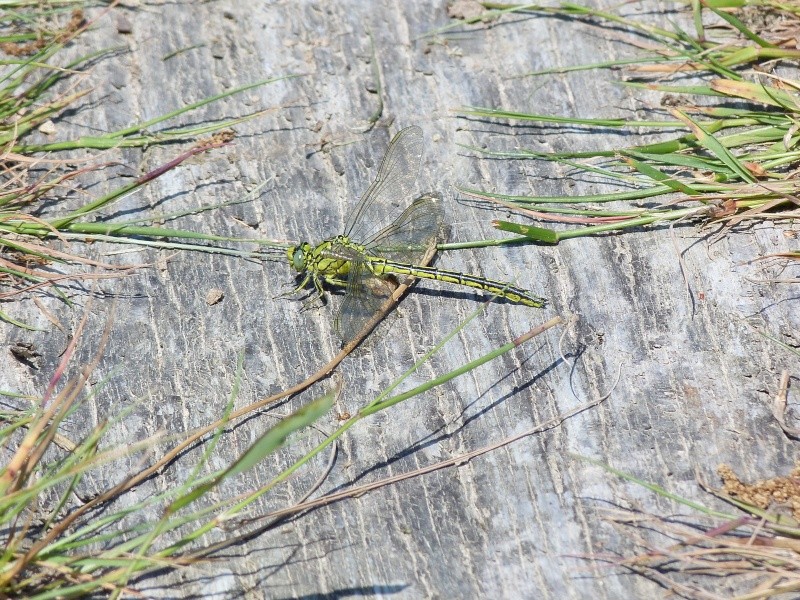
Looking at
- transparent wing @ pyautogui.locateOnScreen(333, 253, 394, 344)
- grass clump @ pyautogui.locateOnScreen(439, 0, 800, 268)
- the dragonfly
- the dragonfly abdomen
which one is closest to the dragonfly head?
the dragonfly

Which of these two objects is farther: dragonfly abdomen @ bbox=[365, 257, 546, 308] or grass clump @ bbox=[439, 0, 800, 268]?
grass clump @ bbox=[439, 0, 800, 268]

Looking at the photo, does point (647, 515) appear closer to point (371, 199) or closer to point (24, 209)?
point (371, 199)

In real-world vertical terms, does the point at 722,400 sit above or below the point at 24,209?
below

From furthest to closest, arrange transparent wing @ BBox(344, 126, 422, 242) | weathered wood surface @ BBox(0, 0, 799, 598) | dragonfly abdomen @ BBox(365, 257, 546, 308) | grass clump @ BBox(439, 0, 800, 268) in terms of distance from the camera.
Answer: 1. transparent wing @ BBox(344, 126, 422, 242)
2. grass clump @ BBox(439, 0, 800, 268)
3. dragonfly abdomen @ BBox(365, 257, 546, 308)
4. weathered wood surface @ BBox(0, 0, 799, 598)

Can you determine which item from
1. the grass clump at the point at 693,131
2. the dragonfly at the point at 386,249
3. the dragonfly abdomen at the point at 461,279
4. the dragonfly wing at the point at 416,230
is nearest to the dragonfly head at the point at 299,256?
the dragonfly at the point at 386,249

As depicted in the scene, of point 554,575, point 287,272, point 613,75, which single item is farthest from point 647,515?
point 613,75

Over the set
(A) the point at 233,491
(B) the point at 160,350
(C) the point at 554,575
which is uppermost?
(B) the point at 160,350

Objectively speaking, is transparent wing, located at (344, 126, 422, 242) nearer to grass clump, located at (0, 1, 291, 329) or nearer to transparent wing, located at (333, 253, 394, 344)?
transparent wing, located at (333, 253, 394, 344)
